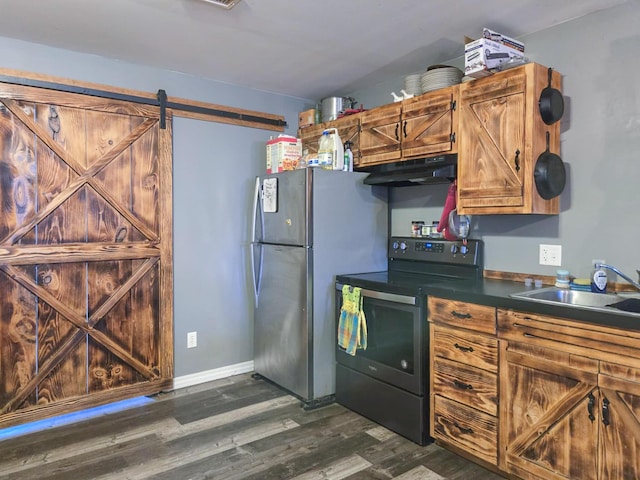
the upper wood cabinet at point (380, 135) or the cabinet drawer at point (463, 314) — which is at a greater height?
the upper wood cabinet at point (380, 135)

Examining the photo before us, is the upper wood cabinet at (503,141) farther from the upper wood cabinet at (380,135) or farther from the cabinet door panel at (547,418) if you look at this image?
the cabinet door panel at (547,418)

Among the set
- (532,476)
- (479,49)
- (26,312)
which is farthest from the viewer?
(26,312)

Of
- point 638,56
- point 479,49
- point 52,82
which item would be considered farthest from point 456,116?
point 52,82

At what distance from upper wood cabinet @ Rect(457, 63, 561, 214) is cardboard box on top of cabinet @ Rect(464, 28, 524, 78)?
0.25 feet

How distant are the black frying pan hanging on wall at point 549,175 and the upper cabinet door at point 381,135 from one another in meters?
0.93

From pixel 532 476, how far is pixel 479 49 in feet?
6.97

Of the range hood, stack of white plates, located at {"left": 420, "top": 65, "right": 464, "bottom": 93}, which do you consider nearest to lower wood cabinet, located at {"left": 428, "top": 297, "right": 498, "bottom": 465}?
the range hood

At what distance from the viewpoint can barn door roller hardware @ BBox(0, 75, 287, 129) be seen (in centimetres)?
271

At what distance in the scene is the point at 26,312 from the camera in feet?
8.96

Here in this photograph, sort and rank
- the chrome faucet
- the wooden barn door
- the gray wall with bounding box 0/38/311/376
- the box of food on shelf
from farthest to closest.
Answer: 1. the box of food on shelf
2. the gray wall with bounding box 0/38/311/376
3. the wooden barn door
4. the chrome faucet

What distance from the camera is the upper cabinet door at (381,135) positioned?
2.95 metres

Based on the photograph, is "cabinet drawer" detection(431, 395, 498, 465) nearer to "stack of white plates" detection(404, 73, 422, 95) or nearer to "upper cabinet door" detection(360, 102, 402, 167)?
"upper cabinet door" detection(360, 102, 402, 167)

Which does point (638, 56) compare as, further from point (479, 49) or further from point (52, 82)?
point (52, 82)

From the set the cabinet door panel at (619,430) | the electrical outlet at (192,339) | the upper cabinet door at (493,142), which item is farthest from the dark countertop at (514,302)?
the electrical outlet at (192,339)
